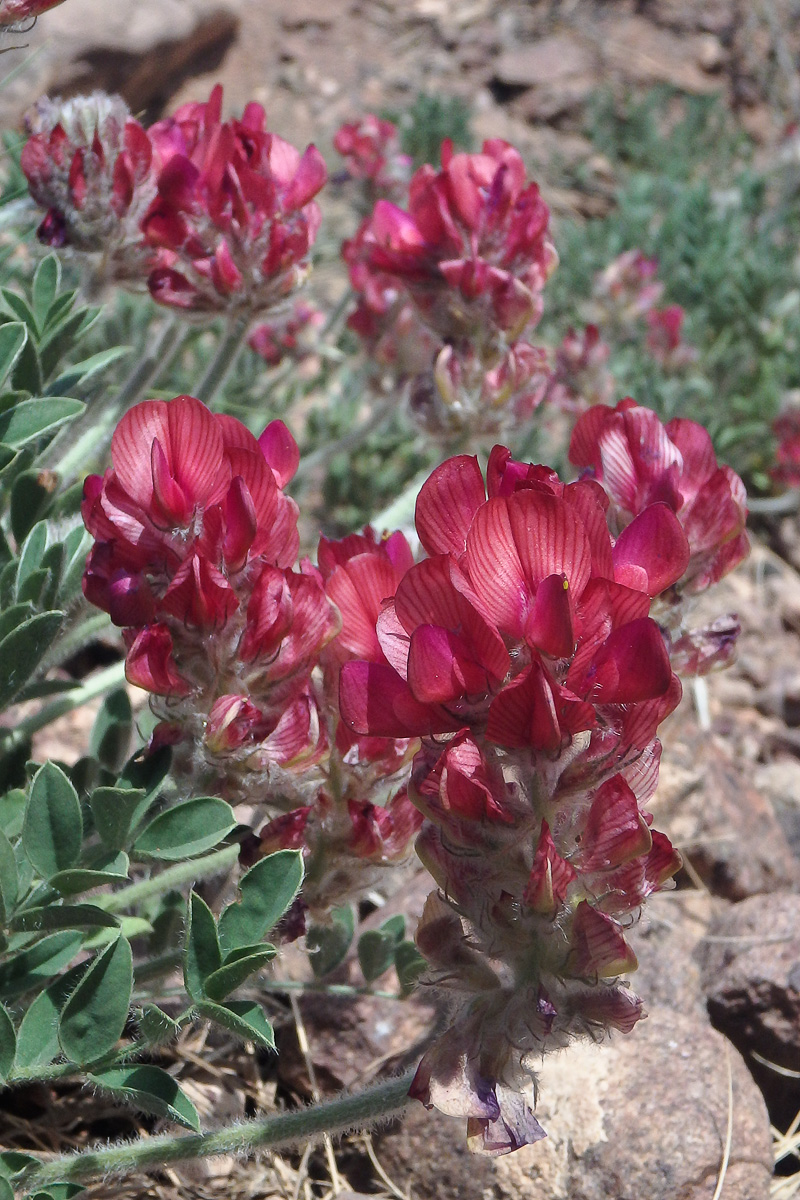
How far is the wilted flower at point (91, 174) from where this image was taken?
2189mm

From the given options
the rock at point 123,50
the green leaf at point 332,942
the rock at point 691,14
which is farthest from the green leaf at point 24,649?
the rock at point 691,14

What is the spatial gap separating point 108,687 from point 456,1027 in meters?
1.09

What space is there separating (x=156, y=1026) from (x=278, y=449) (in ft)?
2.47

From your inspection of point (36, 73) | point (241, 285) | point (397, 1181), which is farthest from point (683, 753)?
point (36, 73)

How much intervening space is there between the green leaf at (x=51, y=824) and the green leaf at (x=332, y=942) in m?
0.58

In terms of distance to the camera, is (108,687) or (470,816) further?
(108,687)

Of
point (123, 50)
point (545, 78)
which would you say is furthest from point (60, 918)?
point (545, 78)

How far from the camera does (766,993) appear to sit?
2.35 m

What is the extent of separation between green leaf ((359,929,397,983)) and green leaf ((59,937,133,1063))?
1.99 feet

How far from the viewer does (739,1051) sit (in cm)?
242

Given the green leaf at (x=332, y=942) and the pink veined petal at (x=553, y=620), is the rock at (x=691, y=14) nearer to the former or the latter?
the green leaf at (x=332, y=942)

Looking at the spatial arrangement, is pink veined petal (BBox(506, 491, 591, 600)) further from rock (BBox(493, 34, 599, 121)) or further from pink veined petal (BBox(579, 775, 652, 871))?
rock (BBox(493, 34, 599, 121))

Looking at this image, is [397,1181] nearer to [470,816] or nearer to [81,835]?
[81,835]

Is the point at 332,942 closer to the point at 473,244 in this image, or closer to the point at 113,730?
the point at 113,730
